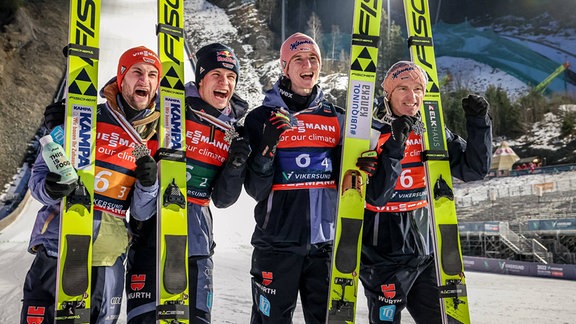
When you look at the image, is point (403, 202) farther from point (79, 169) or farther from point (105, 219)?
point (79, 169)

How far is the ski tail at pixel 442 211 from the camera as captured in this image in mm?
3092

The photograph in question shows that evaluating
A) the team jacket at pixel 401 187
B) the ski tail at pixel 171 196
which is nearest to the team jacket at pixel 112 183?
the ski tail at pixel 171 196

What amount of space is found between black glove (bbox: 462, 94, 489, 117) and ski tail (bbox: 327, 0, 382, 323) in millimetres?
610

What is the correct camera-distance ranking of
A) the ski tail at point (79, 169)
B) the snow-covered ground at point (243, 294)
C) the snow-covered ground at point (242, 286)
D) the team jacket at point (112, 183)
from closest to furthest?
the ski tail at point (79, 169), the team jacket at point (112, 183), the snow-covered ground at point (243, 294), the snow-covered ground at point (242, 286)

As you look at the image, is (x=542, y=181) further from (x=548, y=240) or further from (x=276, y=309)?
(x=276, y=309)

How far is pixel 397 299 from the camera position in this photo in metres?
3.03

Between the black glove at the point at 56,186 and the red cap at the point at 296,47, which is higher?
the red cap at the point at 296,47

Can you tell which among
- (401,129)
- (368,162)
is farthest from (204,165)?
(401,129)

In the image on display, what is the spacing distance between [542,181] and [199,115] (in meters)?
27.5

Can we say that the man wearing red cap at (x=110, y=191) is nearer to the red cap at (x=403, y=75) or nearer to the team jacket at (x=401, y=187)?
the team jacket at (x=401, y=187)

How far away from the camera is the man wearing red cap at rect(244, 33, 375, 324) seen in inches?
113

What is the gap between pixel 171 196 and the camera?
3.00m

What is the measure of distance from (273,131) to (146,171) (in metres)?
0.73

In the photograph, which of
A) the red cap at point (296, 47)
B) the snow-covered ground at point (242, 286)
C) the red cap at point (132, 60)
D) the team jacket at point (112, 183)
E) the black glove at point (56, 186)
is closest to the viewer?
the black glove at point (56, 186)
